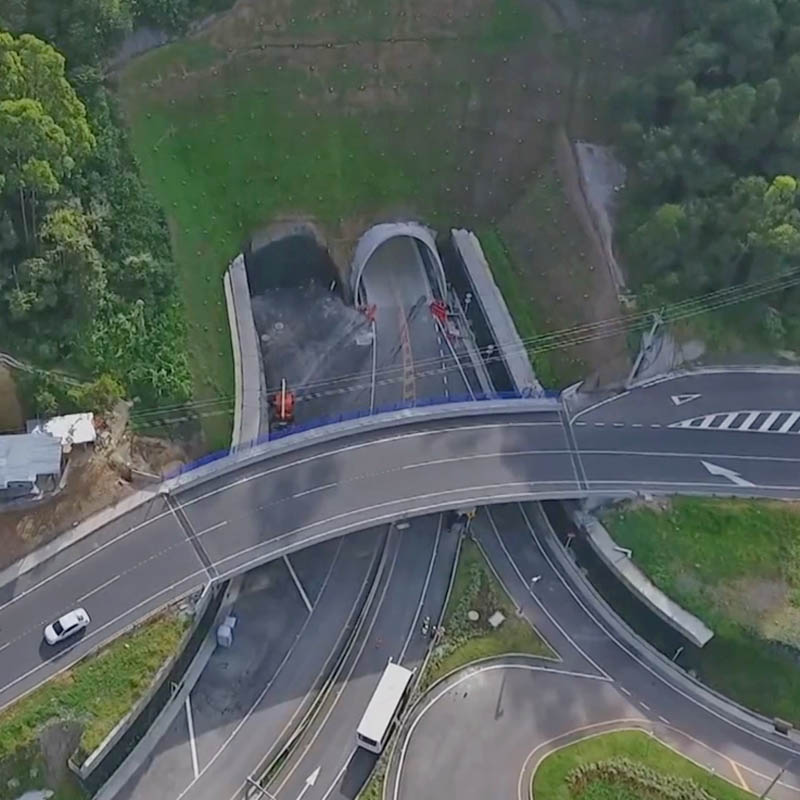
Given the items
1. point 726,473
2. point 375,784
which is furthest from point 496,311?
point 375,784

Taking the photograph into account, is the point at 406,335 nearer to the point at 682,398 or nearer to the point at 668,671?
the point at 682,398

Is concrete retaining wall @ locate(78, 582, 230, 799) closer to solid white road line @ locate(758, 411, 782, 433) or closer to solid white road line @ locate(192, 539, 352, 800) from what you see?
solid white road line @ locate(192, 539, 352, 800)

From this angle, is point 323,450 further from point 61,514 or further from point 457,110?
point 457,110

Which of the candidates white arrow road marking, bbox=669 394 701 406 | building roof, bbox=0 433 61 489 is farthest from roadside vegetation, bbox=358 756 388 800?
white arrow road marking, bbox=669 394 701 406

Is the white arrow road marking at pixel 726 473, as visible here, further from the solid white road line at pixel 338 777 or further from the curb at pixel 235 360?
the curb at pixel 235 360

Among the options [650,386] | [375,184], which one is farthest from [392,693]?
[375,184]

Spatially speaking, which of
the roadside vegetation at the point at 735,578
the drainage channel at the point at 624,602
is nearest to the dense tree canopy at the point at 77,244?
the drainage channel at the point at 624,602
